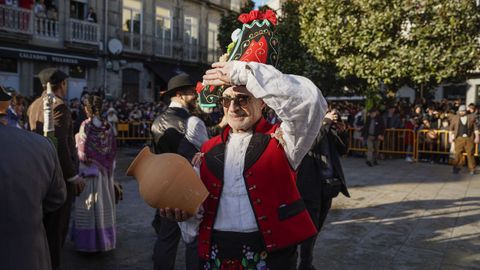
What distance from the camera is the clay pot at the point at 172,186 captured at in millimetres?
1930

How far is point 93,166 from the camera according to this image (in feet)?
15.5

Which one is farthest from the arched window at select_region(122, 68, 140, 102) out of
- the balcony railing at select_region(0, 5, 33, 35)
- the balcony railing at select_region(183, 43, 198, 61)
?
the balcony railing at select_region(0, 5, 33, 35)

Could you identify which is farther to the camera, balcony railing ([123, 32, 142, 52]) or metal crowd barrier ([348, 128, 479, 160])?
balcony railing ([123, 32, 142, 52])

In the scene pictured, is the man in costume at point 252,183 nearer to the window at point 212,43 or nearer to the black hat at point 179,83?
the black hat at point 179,83

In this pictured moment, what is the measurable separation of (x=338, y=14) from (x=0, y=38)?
12611 mm

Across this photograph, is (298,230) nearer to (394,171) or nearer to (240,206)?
(240,206)

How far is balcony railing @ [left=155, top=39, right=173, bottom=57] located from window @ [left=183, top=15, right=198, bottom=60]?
1.33 metres

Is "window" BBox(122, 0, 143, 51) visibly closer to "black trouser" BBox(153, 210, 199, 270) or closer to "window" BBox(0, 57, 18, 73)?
"window" BBox(0, 57, 18, 73)

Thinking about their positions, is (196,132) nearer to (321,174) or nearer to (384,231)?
(321,174)

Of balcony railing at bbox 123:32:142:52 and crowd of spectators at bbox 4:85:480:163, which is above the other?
balcony railing at bbox 123:32:142:52

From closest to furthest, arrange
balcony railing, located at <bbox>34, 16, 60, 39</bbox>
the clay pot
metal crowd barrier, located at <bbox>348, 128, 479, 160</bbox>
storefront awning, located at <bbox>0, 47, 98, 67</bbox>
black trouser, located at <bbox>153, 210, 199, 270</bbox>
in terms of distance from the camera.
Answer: the clay pot
black trouser, located at <bbox>153, 210, 199, 270</bbox>
metal crowd barrier, located at <bbox>348, 128, 479, 160</bbox>
storefront awning, located at <bbox>0, 47, 98, 67</bbox>
balcony railing, located at <bbox>34, 16, 60, 39</bbox>

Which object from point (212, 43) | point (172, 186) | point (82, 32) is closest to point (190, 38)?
point (212, 43)

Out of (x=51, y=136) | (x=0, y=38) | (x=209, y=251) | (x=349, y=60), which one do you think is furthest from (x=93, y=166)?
(x=0, y=38)

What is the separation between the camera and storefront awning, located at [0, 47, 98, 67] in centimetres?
1634
